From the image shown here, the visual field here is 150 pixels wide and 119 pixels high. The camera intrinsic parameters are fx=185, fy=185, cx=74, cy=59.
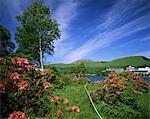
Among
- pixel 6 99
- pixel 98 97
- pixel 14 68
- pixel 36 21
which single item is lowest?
pixel 98 97

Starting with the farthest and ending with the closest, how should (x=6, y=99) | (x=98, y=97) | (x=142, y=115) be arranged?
(x=98, y=97) < (x=142, y=115) < (x=6, y=99)

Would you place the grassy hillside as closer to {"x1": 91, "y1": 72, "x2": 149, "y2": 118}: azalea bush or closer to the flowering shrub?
{"x1": 91, "y1": 72, "x2": 149, "y2": 118}: azalea bush

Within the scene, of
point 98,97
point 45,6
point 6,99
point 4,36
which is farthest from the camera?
point 4,36

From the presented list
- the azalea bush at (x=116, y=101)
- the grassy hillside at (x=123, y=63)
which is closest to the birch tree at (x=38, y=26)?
the grassy hillside at (x=123, y=63)

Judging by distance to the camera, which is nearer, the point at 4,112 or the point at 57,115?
the point at 4,112

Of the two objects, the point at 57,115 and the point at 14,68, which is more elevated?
the point at 14,68

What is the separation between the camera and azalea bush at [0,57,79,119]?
4665 millimetres

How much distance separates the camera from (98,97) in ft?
22.9

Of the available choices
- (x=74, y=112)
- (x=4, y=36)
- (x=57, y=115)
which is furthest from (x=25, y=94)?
(x=4, y=36)

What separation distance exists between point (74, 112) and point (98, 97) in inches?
57.5

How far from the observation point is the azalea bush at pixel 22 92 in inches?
184

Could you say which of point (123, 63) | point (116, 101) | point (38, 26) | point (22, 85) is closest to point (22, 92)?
point (22, 85)

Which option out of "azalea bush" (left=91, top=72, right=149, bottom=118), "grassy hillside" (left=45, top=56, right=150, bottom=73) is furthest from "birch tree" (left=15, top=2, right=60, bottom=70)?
"azalea bush" (left=91, top=72, right=149, bottom=118)

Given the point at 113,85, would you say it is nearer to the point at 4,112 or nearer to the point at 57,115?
the point at 57,115
